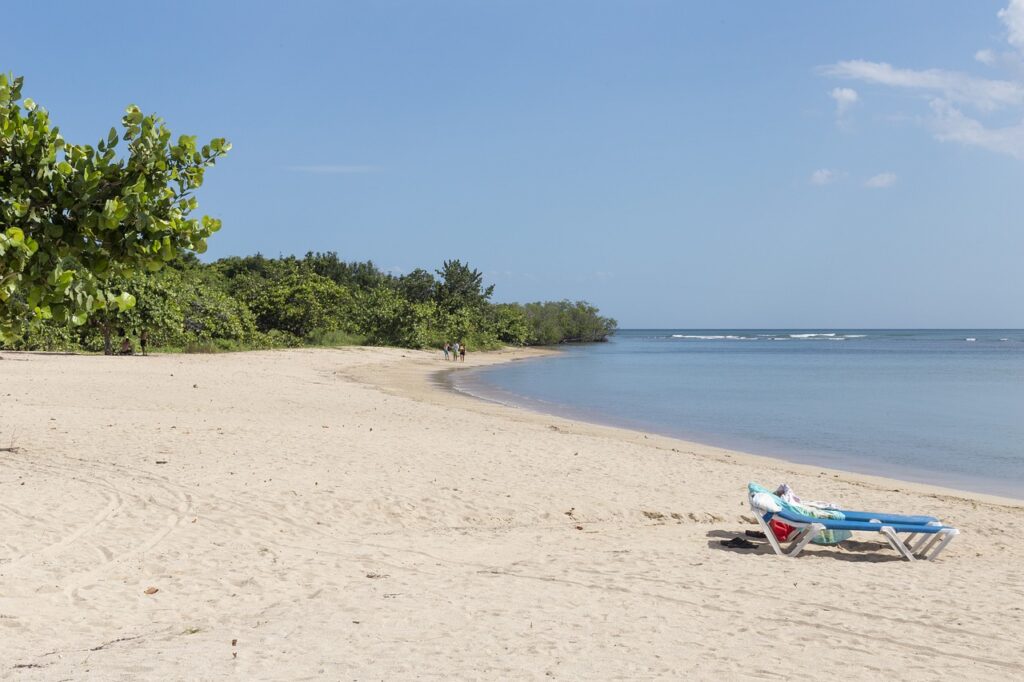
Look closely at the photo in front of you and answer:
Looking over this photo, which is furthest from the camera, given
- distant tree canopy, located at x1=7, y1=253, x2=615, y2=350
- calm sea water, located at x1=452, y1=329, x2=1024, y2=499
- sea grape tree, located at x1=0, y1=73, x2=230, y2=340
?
distant tree canopy, located at x1=7, y1=253, x2=615, y2=350

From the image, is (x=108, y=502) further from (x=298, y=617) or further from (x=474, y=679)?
(x=474, y=679)

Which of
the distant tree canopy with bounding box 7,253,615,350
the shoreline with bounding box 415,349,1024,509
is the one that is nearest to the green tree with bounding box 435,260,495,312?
the distant tree canopy with bounding box 7,253,615,350

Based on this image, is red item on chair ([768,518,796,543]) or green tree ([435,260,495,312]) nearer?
red item on chair ([768,518,796,543])

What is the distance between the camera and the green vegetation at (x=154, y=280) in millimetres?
4902

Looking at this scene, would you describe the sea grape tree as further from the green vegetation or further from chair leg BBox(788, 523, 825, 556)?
chair leg BBox(788, 523, 825, 556)

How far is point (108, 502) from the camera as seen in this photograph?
924 centimetres

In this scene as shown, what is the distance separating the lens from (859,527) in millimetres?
8516

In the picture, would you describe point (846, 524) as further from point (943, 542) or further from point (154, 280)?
point (154, 280)

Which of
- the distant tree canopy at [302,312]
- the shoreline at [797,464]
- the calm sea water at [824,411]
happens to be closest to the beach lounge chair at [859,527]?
the shoreline at [797,464]

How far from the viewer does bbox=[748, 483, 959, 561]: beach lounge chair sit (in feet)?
27.8

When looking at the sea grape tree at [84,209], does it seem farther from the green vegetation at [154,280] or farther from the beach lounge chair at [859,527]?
the beach lounge chair at [859,527]

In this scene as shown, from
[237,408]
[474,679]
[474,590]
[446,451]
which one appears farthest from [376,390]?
[474,679]

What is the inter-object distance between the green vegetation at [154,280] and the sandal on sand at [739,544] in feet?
19.9

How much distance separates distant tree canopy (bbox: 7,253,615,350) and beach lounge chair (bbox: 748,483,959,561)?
16.0 metres
